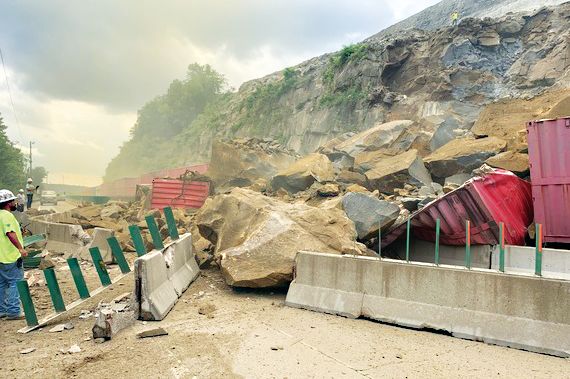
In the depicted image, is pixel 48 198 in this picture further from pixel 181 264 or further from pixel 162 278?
pixel 162 278

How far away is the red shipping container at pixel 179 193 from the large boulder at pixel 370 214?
9.98 meters

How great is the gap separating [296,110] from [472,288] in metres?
30.4

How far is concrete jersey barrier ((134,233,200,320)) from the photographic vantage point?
15.5 feet

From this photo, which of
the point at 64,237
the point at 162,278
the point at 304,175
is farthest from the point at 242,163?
the point at 162,278

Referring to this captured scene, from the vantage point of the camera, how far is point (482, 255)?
20.7ft

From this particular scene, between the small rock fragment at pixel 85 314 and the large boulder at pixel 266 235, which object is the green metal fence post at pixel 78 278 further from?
the large boulder at pixel 266 235

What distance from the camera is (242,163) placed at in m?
16.9

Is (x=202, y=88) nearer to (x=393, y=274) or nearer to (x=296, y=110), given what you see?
(x=296, y=110)

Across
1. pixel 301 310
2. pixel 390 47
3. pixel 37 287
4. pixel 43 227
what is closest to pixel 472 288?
pixel 301 310

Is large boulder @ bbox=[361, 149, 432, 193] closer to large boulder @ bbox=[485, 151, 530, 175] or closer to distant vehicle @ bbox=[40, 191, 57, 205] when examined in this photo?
large boulder @ bbox=[485, 151, 530, 175]

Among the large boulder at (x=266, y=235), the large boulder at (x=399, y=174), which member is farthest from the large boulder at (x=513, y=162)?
the large boulder at (x=266, y=235)

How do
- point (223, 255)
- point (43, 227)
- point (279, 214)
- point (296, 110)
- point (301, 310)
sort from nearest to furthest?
1. point (301, 310)
2. point (223, 255)
3. point (279, 214)
4. point (43, 227)
5. point (296, 110)

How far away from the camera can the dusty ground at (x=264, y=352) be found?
354 centimetres

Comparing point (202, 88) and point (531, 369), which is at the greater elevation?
point (202, 88)
